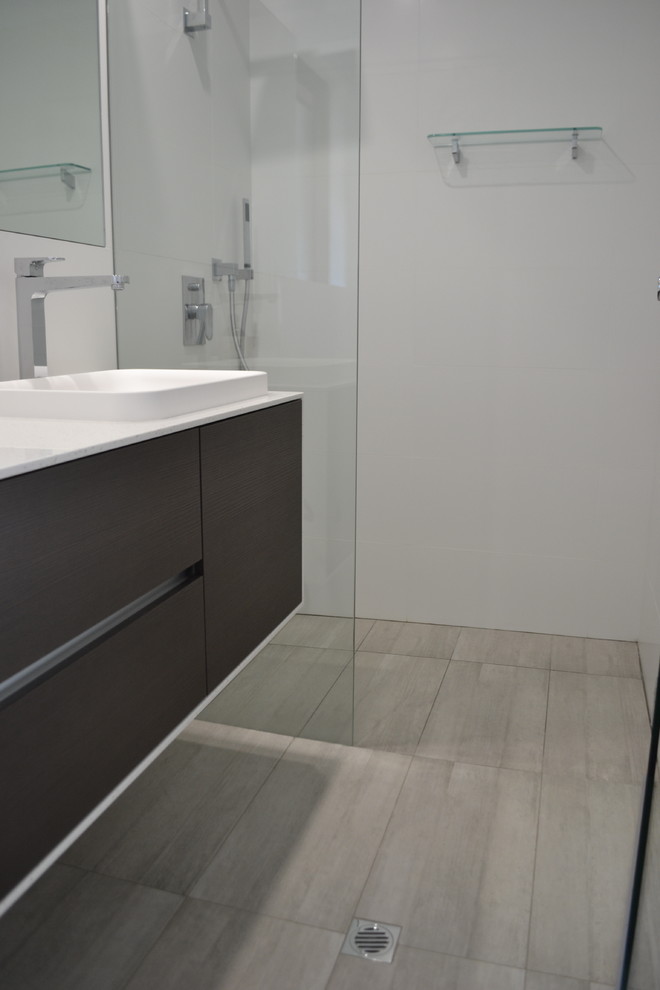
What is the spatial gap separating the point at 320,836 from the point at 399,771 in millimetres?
364

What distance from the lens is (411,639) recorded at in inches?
131

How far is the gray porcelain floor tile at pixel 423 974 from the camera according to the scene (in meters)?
1.59

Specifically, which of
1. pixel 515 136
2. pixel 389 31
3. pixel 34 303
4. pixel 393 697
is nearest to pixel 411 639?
pixel 393 697

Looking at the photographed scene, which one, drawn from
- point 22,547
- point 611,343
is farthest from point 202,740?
point 611,343

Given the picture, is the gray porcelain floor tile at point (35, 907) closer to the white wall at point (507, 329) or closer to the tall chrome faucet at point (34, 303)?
the tall chrome faucet at point (34, 303)

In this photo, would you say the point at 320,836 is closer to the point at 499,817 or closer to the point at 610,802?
the point at 499,817

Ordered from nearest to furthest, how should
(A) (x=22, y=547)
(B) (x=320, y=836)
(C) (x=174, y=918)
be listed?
(A) (x=22, y=547) → (C) (x=174, y=918) → (B) (x=320, y=836)

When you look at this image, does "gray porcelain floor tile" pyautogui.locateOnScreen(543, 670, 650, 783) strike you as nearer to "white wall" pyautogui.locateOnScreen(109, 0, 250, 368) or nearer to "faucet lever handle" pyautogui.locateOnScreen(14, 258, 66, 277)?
"white wall" pyautogui.locateOnScreen(109, 0, 250, 368)

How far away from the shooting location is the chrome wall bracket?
7.22 feet

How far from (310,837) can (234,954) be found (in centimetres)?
41

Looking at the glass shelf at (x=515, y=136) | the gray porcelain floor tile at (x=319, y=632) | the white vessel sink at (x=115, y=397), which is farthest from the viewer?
the glass shelf at (x=515, y=136)

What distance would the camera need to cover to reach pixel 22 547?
1.12 m

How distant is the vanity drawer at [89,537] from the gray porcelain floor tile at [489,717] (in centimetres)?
120

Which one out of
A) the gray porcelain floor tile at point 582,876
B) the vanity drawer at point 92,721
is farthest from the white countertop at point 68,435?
the gray porcelain floor tile at point 582,876
